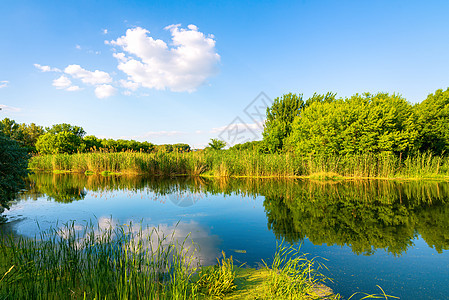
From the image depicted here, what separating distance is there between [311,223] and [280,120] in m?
25.6

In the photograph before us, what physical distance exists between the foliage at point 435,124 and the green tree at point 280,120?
12412mm

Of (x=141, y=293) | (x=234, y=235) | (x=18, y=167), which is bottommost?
(x=234, y=235)

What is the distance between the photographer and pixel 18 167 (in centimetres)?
538

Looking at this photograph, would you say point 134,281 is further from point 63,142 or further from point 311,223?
point 63,142

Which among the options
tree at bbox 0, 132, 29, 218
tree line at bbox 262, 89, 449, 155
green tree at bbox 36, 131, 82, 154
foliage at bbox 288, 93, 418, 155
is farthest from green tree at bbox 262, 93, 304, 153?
green tree at bbox 36, 131, 82, 154

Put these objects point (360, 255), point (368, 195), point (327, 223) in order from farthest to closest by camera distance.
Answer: point (368, 195)
point (327, 223)
point (360, 255)

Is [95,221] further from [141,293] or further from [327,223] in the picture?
[327,223]

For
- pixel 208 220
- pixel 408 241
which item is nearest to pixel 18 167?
pixel 208 220

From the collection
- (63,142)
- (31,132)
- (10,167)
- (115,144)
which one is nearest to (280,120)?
(10,167)

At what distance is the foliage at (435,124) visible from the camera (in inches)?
767

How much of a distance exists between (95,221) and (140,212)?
4.60 ft

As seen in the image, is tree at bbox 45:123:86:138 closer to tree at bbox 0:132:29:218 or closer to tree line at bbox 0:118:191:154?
tree line at bbox 0:118:191:154

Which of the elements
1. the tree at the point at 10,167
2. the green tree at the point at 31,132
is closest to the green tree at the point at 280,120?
the tree at the point at 10,167

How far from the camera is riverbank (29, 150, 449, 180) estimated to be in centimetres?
1659
